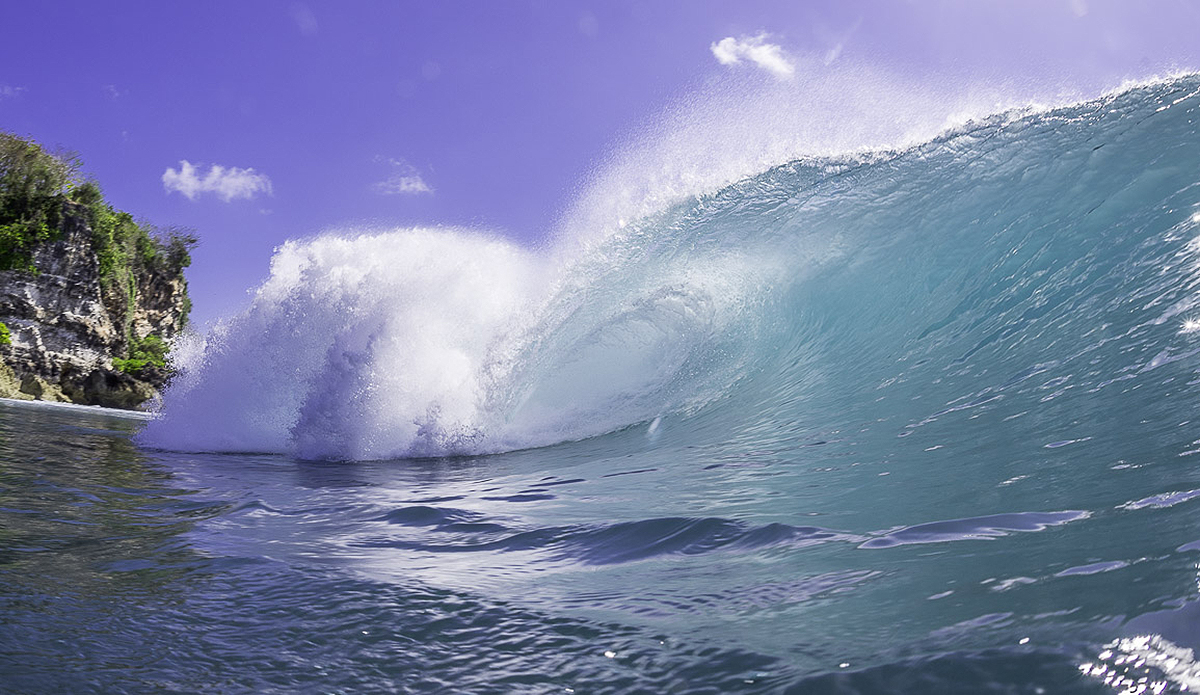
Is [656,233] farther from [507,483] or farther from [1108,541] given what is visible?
[1108,541]

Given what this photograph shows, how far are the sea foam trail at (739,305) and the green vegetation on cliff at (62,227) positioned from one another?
22.7 metres

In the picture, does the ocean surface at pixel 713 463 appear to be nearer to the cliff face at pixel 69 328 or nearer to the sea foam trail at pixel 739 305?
the sea foam trail at pixel 739 305

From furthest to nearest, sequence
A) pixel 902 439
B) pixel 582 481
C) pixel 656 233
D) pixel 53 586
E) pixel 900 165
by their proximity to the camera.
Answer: pixel 656 233, pixel 900 165, pixel 582 481, pixel 902 439, pixel 53 586

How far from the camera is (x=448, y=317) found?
317 inches

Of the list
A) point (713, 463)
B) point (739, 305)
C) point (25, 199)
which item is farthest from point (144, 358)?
point (713, 463)

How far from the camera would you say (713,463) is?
433 centimetres

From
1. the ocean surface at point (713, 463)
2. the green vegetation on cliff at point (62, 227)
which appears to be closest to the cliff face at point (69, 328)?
the green vegetation on cliff at point (62, 227)

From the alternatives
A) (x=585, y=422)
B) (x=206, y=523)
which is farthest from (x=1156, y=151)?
(x=206, y=523)

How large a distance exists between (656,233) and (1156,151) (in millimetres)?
4629

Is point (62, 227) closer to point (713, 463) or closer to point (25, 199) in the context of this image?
point (25, 199)

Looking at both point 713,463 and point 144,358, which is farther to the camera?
point 144,358

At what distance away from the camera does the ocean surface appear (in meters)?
1.46

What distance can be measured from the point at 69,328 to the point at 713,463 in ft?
98.8

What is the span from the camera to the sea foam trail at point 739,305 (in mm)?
5621
